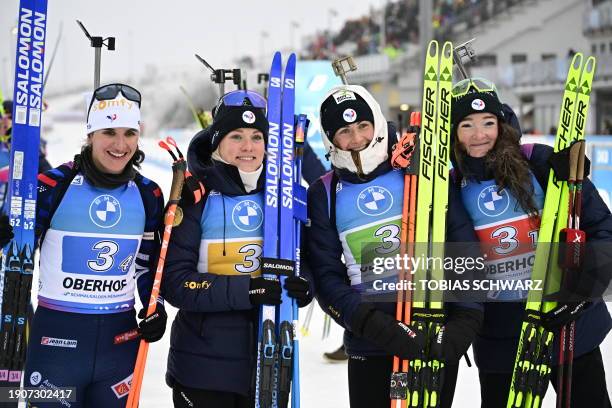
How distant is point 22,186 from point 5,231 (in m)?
0.15

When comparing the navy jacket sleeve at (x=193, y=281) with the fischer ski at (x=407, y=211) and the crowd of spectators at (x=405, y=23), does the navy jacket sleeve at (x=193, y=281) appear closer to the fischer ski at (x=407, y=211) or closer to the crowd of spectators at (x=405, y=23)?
the fischer ski at (x=407, y=211)

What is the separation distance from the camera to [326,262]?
260 cm

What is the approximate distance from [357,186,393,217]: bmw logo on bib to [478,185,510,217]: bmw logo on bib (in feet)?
1.14

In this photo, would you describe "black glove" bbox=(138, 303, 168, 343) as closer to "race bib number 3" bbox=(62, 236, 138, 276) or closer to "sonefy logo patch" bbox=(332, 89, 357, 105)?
"race bib number 3" bbox=(62, 236, 138, 276)

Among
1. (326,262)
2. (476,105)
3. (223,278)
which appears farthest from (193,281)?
(476,105)

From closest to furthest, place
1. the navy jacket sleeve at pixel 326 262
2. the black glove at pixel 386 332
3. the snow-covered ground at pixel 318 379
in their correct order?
the black glove at pixel 386 332
the navy jacket sleeve at pixel 326 262
the snow-covered ground at pixel 318 379

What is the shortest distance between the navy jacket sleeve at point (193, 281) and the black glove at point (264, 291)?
0.02 meters

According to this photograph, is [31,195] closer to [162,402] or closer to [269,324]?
[269,324]

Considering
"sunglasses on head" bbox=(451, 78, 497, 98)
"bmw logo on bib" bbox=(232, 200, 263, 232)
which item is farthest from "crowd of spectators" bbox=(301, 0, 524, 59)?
"bmw logo on bib" bbox=(232, 200, 263, 232)

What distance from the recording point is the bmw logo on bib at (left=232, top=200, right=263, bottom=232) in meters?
2.56

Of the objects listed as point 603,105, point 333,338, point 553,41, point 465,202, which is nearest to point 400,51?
point 553,41

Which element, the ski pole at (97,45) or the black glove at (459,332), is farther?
the ski pole at (97,45)

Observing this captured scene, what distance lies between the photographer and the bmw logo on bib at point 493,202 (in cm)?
270

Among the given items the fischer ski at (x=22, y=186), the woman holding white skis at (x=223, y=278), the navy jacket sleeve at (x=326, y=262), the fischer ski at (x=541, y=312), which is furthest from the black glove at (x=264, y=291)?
the fischer ski at (x=541, y=312)
